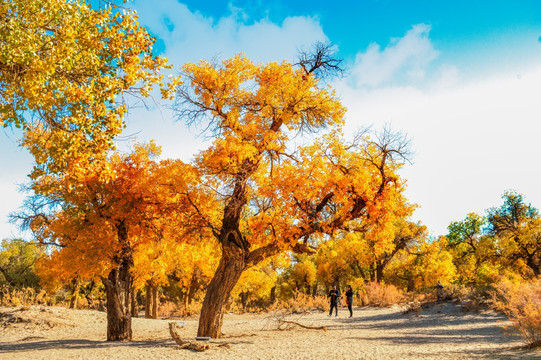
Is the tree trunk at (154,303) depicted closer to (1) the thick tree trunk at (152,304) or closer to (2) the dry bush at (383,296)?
(1) the thick tree trunk at (152,304)

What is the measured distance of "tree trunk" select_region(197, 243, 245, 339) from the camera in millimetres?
12316

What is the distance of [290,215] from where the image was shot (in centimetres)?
1166

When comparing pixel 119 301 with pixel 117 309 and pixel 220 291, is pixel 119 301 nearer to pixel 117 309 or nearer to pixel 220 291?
pixel 117 309

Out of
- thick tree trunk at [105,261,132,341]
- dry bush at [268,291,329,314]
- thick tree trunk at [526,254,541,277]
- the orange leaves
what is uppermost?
the orange leaves

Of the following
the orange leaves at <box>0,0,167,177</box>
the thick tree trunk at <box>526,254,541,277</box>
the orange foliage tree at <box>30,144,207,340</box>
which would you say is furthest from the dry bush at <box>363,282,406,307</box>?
the orange leaves at <box>0,0,167,177</box>

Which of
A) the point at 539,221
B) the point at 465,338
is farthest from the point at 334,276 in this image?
the point at 465,338

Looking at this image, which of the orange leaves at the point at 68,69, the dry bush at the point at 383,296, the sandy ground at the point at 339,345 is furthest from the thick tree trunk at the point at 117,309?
the dry bush at the point at 383,296

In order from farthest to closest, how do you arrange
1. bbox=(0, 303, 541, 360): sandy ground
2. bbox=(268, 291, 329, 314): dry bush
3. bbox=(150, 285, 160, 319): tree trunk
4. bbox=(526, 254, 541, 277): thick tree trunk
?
bbox=(526, 254, 541, 277): thick tree trunk < bbox=(150, 285, 160, 319): tree trunk < bbox=(268, 291, 329, 314): dry bush < bbox=(0, 303, 541, 360): sandy ground

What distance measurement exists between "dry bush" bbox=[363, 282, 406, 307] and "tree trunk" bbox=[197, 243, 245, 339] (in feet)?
61.2

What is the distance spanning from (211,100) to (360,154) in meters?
5.39

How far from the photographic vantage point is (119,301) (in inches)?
543

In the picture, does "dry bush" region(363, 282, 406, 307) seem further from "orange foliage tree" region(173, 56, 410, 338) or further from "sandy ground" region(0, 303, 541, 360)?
"orange foliage tree" region(173, 56, 410, 338)

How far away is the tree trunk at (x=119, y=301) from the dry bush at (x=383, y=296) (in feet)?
64.9

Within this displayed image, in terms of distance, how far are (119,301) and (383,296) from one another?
2065 centimetres
